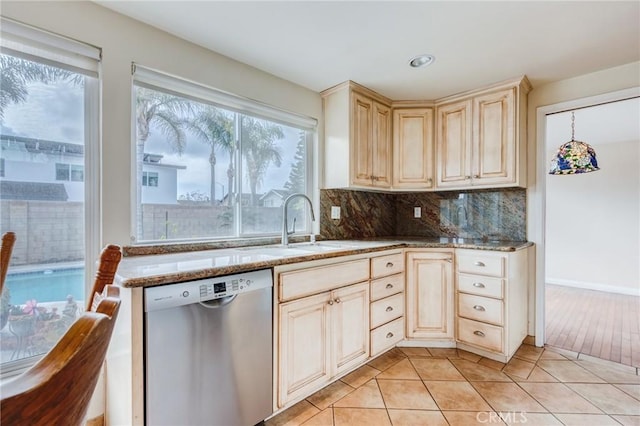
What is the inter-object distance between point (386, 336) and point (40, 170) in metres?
2.45

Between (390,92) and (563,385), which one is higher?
(390,92)

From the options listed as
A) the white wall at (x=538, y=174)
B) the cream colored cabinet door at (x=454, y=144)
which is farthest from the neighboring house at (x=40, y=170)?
the white wall at (x=538, y=174)

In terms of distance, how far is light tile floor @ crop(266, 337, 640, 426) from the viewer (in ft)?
5.56

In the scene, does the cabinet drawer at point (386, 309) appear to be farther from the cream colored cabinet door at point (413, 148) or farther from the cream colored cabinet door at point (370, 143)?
the cream colored cabinet door at point (413, 148)

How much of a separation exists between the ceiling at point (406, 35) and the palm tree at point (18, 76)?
0.47 metres

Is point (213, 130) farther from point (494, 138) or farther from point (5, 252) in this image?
point (494, 138)

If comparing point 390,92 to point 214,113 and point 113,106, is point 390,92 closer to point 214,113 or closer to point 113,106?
point 214,113

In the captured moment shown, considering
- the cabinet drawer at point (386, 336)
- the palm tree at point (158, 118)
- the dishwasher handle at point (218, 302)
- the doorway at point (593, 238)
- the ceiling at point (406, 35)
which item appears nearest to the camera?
the dishwasher handle at point (218, 302)

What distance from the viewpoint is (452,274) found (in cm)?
255

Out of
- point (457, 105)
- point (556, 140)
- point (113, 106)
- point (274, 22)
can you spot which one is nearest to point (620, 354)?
point (457, 105)

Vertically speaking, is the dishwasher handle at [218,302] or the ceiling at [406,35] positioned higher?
the ceiling at [406,35]

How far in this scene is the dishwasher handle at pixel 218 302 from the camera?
1.35m

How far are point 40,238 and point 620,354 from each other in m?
4.11

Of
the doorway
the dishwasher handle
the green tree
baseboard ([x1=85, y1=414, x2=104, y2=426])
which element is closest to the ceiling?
the green tree
